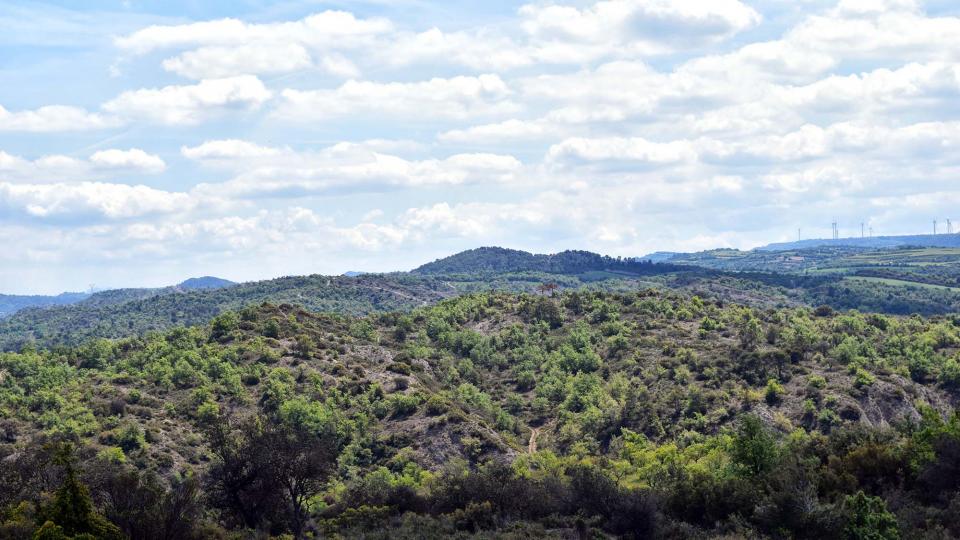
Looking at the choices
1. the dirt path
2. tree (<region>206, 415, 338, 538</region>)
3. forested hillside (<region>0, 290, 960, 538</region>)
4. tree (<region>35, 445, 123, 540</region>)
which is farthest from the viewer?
the dirt path

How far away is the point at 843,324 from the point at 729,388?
143ft

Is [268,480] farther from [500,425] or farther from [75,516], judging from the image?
[500,425]

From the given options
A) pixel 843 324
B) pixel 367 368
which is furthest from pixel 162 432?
pixel 843 324

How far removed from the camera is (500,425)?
115250 millimetres

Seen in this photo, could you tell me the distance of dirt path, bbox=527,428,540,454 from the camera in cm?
10825

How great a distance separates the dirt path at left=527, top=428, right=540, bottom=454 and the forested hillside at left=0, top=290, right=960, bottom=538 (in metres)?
0.68

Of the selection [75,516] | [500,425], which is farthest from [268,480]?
[500,425]

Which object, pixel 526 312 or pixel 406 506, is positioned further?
pixel 526 312

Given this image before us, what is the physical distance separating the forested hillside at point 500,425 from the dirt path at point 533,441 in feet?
2.25

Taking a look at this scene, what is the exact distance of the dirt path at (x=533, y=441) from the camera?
10825cm

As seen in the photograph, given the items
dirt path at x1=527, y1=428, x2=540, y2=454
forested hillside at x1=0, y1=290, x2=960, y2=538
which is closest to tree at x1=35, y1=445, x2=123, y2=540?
forested hillside at x1=0, y1=290, x2=960, y2=538

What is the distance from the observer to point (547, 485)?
66.2m

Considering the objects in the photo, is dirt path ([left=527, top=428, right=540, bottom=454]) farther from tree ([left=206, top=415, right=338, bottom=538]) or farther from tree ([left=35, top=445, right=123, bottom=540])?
tree ([left=35, top=445, right=123, bottom=540])

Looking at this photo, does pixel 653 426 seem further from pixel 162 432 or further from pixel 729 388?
pixel 162 432
